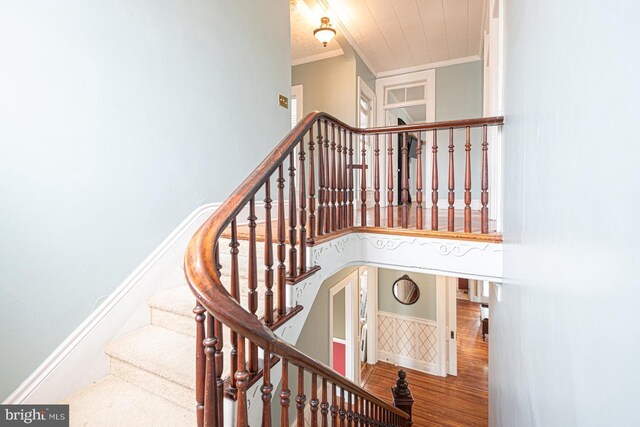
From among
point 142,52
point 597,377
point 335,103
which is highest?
point 335,103

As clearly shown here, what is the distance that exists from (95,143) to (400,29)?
4.02m

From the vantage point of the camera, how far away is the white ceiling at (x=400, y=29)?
3715mm

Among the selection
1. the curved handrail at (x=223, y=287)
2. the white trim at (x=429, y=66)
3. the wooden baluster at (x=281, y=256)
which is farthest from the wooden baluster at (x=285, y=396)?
the white trim at (x=429, y=66)

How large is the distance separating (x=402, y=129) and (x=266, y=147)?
136cm

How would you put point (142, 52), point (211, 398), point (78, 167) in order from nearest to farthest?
point (211, 398)
point (78, 167)
point (142, 52)

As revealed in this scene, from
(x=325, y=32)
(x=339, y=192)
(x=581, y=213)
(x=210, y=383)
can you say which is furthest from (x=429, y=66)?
(x=210, y=383)

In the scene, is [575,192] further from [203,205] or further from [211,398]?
[203,205]

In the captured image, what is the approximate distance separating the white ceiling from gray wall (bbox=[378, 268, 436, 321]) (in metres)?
3.66

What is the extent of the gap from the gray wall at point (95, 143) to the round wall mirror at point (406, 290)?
4.23 meters

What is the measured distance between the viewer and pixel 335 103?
4.93m

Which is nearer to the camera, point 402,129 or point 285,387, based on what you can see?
point 285,387

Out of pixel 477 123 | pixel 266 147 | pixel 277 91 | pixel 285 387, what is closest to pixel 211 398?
pixel 285 387

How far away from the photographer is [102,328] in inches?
68.9

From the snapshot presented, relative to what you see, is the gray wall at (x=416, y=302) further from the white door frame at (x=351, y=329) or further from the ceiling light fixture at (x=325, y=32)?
the ceiling light fixture at (x=325, y=32)
